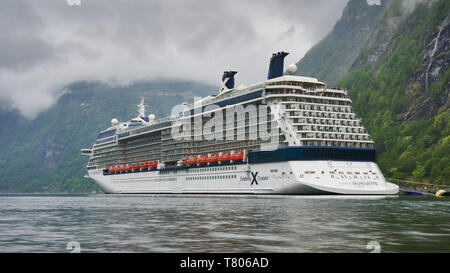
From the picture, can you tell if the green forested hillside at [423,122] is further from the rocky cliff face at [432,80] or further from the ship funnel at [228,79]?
the ship funnel at [228,79]

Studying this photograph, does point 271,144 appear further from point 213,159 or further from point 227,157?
point 213,159

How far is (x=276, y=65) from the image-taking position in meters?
112

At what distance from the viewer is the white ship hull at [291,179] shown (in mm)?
86812

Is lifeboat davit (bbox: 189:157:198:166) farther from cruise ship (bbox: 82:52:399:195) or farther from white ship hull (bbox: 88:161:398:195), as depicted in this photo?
white ship hull (bbox: 88:161:398:195)

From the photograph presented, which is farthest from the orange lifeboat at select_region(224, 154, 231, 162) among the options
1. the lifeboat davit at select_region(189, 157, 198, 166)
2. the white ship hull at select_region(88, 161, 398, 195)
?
the lifeboat davit at select_region(189, 157, 198, 166)

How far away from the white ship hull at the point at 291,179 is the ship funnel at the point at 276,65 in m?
21.5

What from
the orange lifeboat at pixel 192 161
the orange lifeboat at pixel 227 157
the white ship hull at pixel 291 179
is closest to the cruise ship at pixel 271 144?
the white ship hull at pixel 291 179

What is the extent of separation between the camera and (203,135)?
404 feet

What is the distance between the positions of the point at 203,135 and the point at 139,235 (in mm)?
94085

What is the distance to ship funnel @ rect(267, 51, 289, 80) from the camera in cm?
11219

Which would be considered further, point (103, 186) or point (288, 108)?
point (103, 186)

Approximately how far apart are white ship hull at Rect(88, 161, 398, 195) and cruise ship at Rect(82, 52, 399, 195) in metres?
0.16
